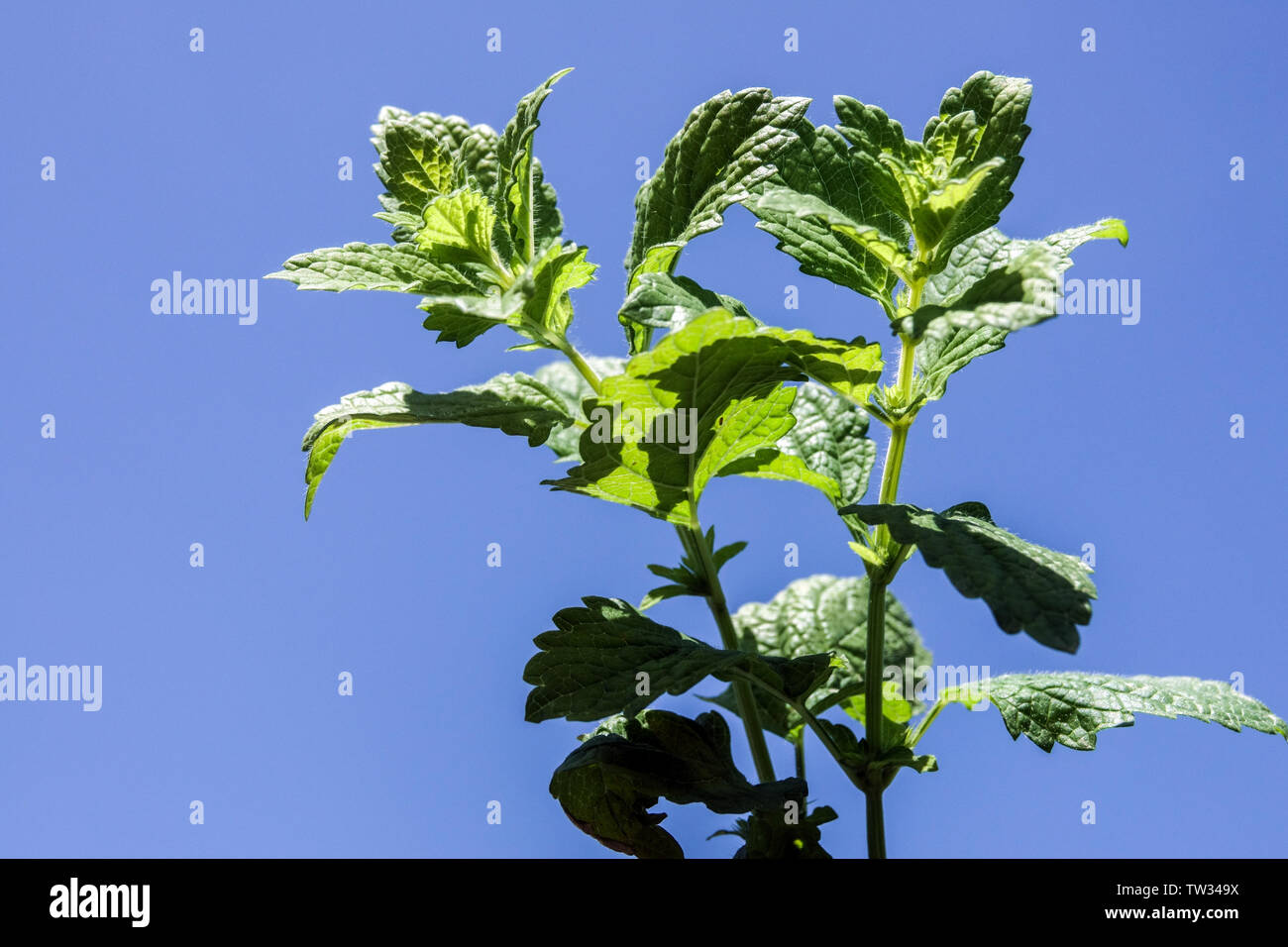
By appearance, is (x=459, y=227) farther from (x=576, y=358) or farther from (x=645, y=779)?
(x=645, y=779)

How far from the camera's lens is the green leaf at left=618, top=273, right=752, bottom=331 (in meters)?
0.78

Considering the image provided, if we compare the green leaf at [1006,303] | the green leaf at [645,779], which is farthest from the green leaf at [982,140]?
the green leaf at [645,779]

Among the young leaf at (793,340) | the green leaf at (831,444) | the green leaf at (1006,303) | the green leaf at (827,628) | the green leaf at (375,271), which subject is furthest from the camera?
the green leaf at (827,628)

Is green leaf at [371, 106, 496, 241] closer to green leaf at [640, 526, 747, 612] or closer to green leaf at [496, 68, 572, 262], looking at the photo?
green leaf at [496, 68, 572, 262]

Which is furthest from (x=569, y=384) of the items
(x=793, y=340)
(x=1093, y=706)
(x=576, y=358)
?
(x=1093, y=706)

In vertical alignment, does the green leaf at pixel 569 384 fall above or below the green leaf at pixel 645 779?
above

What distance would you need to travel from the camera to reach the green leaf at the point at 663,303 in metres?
0.78

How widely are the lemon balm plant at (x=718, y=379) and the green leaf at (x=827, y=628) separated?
17 centimetres

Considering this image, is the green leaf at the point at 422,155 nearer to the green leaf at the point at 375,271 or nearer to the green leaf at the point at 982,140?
the green leaf at the point at 375,271

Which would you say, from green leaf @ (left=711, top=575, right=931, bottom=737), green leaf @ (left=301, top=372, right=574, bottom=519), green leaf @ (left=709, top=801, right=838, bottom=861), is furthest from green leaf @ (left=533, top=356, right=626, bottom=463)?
green leaf @ (left=709, top=801, right=838, bottom=861)
